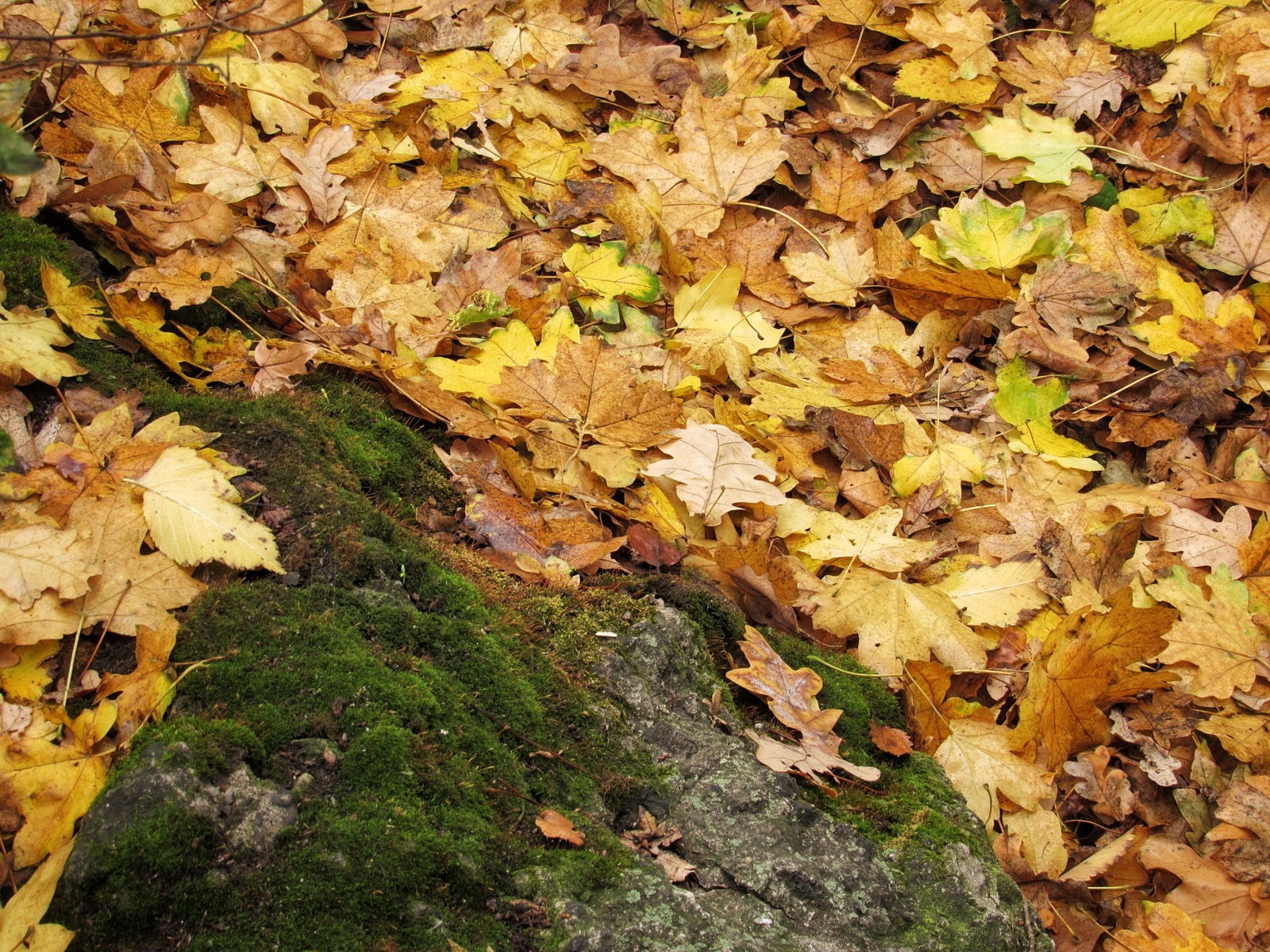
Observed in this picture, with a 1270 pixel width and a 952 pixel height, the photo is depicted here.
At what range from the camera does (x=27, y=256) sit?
2.29m

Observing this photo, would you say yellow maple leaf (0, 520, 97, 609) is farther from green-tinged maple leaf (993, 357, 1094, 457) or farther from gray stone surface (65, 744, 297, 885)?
green-tinged maple leaf (993, 357, 1094, 457)

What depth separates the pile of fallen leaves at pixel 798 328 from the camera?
235cm

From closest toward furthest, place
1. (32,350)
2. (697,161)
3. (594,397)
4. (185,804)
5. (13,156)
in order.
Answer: (13,156), (185,804), (32,350), (594,397), (697,161)

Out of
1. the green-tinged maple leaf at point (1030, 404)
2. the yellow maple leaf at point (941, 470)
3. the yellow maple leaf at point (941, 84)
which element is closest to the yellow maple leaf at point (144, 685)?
the yellow maple leaf at point (941, 470)

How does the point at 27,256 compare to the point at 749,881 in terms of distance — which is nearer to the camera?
the point at 749,881

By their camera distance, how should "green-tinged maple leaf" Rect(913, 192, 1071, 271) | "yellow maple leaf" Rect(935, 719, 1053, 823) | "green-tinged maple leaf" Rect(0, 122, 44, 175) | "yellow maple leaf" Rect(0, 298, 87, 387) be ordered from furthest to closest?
1. "green-tinged maple leaf" Rect(913, 192, 1071, 271)
2. "yellow maple leaf" Rect(935, 719, 1053, 823)
3. "yellow maple leaf" Rect(0, 298, 87, 387)
4. "green-tinged maple leaf" Rect(0, 122, 44, 175)

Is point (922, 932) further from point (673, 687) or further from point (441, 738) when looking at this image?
point (441, 738)

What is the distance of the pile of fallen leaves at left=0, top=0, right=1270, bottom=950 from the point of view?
2.35 meters

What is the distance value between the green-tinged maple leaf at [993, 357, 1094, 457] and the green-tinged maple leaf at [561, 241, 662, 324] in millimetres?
1210

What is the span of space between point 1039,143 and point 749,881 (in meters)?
3.06

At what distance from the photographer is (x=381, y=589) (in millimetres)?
1937

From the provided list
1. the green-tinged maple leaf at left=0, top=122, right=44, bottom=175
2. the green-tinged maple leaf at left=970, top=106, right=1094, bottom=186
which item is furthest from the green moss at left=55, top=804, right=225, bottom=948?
the green-tinged maple leaf at left=970, top=106, right=1094, bottom=186

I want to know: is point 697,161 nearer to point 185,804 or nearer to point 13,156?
point 13,156

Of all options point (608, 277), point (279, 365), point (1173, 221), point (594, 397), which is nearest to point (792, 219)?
point (608, 277)
